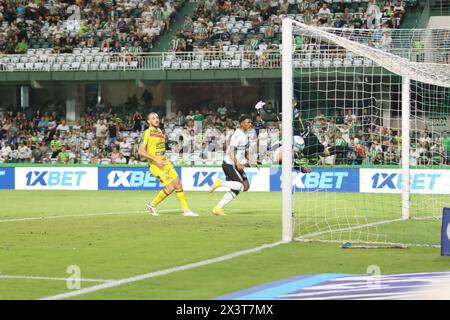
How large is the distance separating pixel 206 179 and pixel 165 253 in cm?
2163

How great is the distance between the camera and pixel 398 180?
32.0 metres

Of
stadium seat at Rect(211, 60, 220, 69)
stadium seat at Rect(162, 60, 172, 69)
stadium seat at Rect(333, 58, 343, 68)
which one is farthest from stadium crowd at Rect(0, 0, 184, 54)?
stadium seat at Rect(333, 58, 343, 68)

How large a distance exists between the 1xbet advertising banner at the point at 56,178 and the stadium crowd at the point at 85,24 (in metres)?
9.62

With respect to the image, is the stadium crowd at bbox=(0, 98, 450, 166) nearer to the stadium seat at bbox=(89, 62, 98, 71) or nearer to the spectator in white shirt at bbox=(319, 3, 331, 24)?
the stadium seat at bbox=(89, 62, 98, 71)

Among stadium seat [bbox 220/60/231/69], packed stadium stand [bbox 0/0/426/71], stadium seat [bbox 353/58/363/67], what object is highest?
packed stadium stand [bbox 0/0/426/71]

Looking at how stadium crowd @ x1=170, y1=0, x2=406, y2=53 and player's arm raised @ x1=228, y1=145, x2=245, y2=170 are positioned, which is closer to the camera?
player's arm raised @ x1=228, y1=145, x2=245, y2=170

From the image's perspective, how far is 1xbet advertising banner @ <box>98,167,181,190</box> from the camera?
36344 millimetres

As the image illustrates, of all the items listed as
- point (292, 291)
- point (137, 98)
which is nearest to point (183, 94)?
point (137, 98)

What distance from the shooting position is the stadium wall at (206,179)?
31663 mm

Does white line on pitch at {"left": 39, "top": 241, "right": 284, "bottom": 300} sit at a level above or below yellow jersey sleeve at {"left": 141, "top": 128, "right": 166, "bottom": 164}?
below

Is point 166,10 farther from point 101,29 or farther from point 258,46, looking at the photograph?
point 258,46

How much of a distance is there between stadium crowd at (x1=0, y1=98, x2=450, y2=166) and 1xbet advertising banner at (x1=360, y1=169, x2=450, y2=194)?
1.19ft

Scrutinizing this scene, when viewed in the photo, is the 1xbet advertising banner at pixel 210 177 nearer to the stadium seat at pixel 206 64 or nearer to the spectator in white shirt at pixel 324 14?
the stadium seat at pixel 206 64
